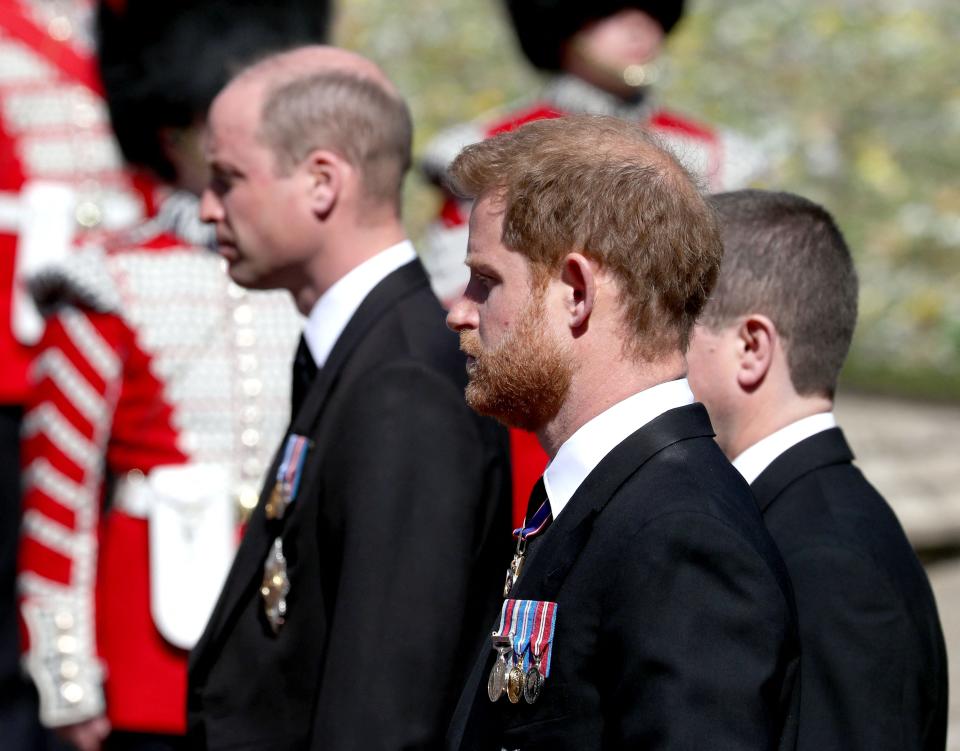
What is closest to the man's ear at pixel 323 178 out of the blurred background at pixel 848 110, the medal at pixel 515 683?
the medal at pixel 515 683

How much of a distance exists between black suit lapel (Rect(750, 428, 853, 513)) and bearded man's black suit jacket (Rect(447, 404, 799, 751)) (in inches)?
19.9

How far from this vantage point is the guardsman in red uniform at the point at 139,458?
3.81 metres

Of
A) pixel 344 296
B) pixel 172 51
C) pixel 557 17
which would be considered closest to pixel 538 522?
pixel 344 296

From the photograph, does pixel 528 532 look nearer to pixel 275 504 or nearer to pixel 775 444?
pixel 775 444

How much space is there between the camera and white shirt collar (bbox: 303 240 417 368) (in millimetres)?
3000

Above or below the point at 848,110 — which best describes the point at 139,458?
below

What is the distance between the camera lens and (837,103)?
33.7 feet

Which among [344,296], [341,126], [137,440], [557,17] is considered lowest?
[137,440]

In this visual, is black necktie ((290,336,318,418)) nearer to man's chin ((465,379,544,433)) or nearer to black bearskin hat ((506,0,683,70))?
man's chin ((465,379,544,433))

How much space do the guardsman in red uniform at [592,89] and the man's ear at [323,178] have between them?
1.60m

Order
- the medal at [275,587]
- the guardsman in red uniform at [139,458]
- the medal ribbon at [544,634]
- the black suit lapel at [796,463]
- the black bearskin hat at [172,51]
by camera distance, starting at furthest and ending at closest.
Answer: the black bearskin hat at [172,51] → the guardsman in red uniform at [139,458] → the medal at [275,587] → the black suit lapel at [796,463] → the medal ribbon at [544,634]

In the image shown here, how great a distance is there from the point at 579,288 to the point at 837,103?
8.49 m

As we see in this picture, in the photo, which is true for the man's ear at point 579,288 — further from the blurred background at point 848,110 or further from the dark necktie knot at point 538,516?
the blurred background at point 848,110

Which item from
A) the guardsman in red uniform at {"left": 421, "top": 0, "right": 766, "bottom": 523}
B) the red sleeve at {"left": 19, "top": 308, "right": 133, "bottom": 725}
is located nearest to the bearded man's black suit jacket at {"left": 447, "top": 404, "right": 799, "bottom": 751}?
the red sleeve at {"left": 19, "top": 308, "right": 133, "bottom": 725}
